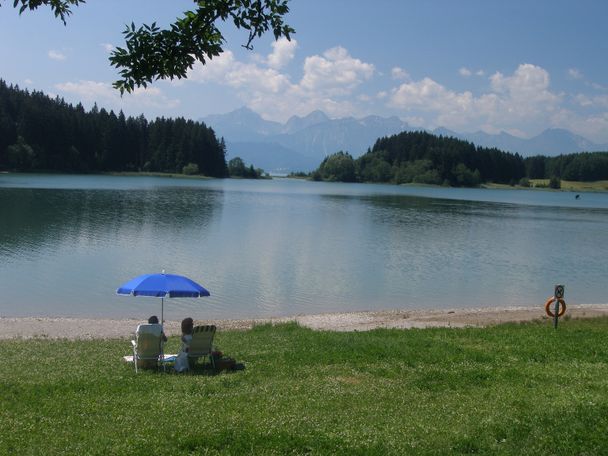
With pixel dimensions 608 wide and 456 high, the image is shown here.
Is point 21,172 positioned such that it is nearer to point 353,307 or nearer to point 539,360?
point 353,307

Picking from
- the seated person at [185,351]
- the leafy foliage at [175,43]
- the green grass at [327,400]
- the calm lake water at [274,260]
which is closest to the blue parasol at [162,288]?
the seated person at [185,351]

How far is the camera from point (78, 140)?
170 metres

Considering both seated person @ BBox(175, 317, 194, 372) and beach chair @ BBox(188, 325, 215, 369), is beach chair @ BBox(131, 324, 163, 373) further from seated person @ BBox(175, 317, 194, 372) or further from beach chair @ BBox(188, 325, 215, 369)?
beach chair @ BBox(188, 325, 215, 369)

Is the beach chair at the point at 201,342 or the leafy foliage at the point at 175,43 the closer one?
the leafy foliage at the point at 175,43

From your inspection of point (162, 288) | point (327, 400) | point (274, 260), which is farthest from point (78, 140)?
point (327, 400)

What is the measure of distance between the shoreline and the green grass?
483 cm

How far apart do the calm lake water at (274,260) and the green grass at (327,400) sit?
13876mm

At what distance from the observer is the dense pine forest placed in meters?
153

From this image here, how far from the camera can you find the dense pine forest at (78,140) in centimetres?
15300

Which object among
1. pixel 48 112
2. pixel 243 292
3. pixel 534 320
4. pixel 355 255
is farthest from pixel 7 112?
pixel 534 320

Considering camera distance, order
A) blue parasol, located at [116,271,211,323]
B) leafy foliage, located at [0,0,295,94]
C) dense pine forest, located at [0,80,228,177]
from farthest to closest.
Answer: dense pine forest, located at [0,80,228,177], blue parasol, located at [116,271,211,323], leafy foliage, located at [0,0,295,94]

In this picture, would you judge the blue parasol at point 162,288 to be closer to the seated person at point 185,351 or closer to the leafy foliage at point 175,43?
the seated person at point 185,351

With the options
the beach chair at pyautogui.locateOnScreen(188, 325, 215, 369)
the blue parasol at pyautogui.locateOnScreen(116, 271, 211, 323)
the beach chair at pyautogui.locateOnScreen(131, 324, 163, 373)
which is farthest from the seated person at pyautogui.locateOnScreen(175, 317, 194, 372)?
the blue parasol at pyautogui.locateOnScreen(116, 271, 211, 323)

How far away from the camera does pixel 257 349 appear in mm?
15891
